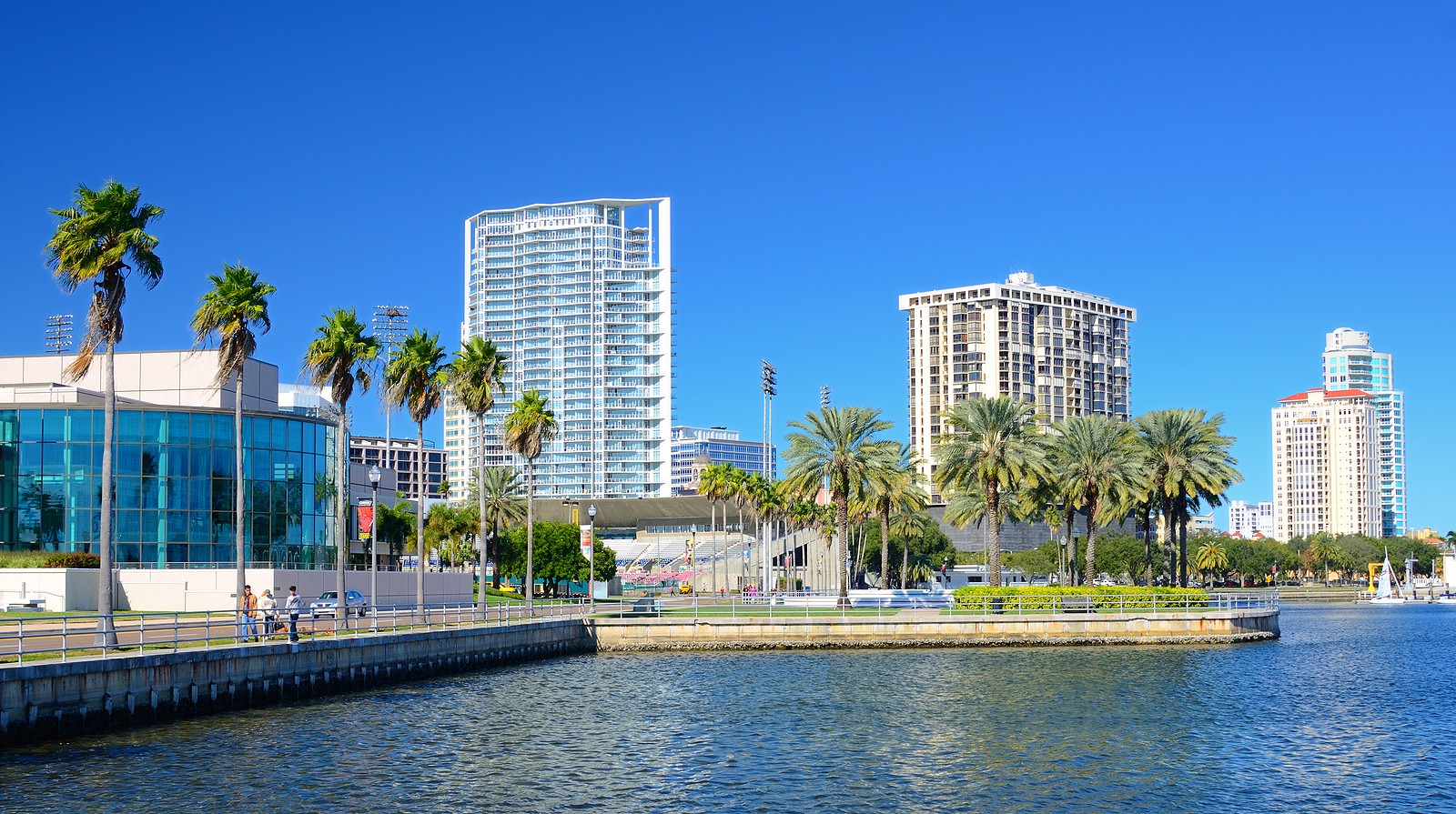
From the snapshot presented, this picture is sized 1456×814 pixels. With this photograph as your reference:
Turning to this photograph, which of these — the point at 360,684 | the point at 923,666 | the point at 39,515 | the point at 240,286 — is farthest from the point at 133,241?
the point at 39,515

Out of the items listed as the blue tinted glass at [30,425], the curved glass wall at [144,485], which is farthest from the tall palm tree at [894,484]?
the blue tinted glass at [30,425]

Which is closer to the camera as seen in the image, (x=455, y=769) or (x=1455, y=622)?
(x=455, y=769)

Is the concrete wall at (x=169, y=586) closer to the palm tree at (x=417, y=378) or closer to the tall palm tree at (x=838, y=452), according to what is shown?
the palm tree at (x=417, y=378)

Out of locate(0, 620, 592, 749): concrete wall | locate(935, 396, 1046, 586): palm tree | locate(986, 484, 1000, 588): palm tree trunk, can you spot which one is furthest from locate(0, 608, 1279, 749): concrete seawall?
locate(935, 396, 1046, 586): palm tree

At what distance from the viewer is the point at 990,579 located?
7631cm

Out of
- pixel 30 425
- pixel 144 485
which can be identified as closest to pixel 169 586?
pixel 144 485

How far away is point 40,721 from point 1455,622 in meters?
108

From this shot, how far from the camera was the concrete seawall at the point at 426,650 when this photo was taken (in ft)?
104

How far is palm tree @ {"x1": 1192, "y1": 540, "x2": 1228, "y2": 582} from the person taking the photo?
185 meters

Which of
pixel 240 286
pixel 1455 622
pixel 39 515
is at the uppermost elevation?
pixel 240 286

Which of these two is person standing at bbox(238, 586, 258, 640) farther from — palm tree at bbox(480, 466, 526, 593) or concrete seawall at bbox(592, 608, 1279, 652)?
palm tree at bbox(480, 466, 526, 593)

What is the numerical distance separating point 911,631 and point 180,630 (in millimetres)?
32515

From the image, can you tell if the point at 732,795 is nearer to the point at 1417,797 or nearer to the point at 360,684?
the point at 1417,797

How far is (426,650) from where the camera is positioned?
166 feet
